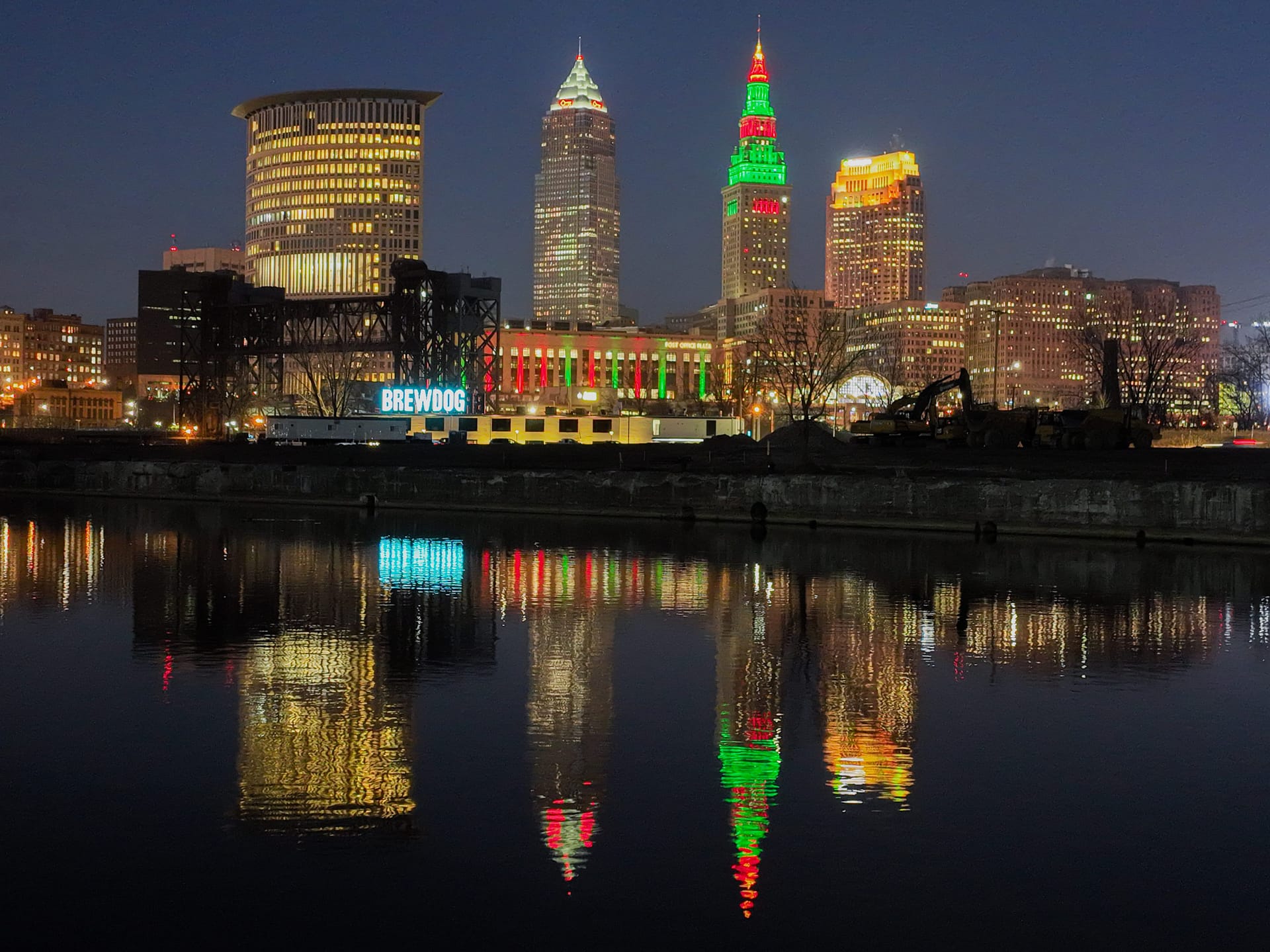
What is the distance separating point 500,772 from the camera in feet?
41.4

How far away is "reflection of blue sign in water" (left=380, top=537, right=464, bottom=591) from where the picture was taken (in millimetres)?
28062

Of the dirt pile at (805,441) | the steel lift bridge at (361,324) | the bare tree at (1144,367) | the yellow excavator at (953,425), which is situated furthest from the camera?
the bare tree at (1144,367)

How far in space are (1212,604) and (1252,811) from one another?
15.4 m

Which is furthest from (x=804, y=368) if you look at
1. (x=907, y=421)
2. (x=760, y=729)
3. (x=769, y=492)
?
(x=760, y=729)

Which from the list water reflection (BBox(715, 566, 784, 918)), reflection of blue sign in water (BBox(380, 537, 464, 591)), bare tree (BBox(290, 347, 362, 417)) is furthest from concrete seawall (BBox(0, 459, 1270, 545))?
bare tree (BBox(290, 347, 362, 417))

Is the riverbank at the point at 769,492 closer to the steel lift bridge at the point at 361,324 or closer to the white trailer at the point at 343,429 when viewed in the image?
the white trailer at the point at 343,429

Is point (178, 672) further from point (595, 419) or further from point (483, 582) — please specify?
point (595, 419)

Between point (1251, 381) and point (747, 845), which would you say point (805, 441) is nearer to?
point (747, 845)

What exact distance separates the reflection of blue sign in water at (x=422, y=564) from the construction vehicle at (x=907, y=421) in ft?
101

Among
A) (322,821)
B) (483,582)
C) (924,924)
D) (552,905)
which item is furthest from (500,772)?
(483,582)

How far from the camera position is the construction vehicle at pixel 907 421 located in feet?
212

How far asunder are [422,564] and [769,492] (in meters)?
17.7

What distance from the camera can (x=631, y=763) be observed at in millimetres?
13070

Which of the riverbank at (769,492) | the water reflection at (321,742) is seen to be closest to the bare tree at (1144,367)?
the riverbank at (769,492)
